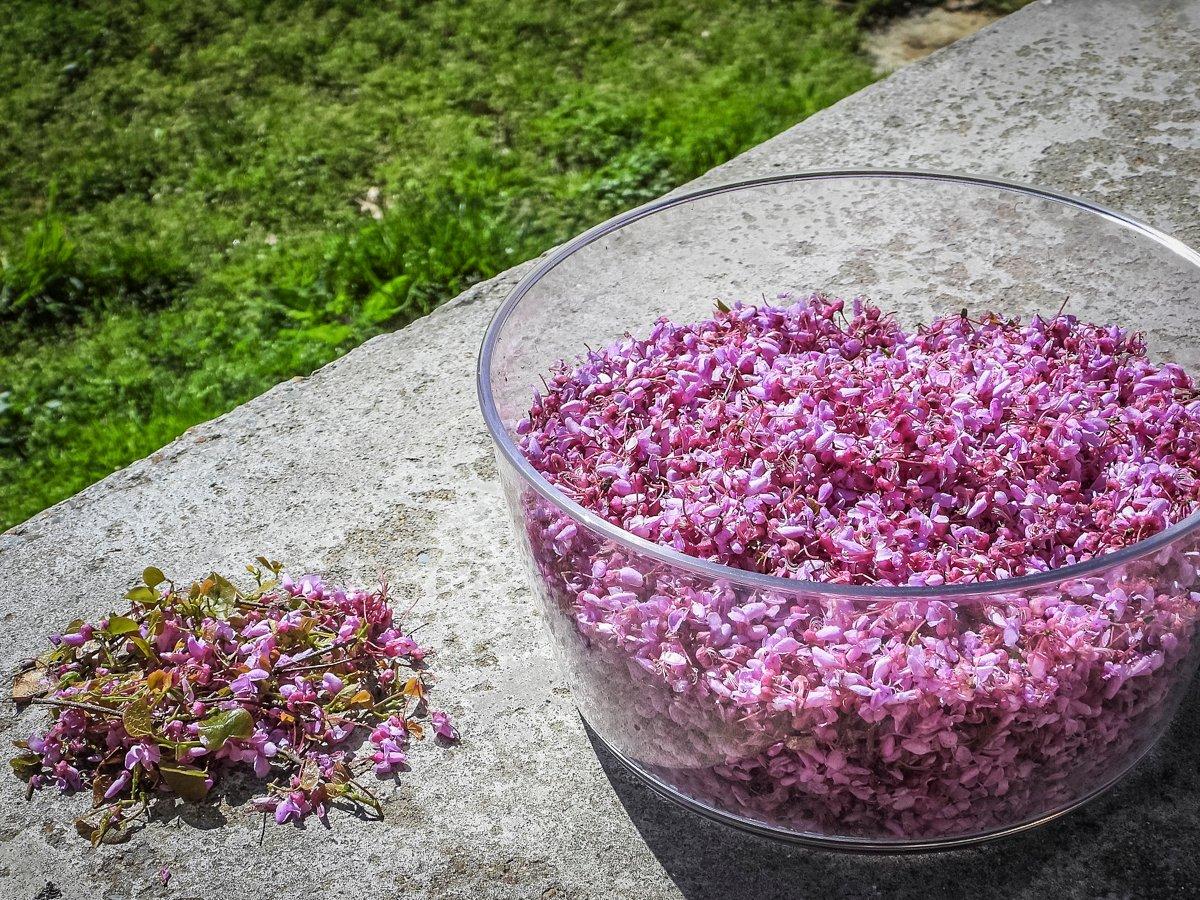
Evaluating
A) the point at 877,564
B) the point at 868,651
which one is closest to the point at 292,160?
the point at 877,564

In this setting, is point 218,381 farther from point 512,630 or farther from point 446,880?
point 446,880

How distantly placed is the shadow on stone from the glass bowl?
0.05 m

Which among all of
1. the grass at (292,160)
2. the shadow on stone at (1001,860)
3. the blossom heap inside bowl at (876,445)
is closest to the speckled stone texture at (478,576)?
the shadow on stone at (1001,860)

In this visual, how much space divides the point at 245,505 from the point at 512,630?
0.54 metres

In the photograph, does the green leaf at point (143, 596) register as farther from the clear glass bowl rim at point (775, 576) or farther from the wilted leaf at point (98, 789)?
the clear glass bowl rim at point (775, 576)

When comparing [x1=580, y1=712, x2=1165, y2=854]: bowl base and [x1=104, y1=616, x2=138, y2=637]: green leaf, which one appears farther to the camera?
[x1=104, y1=616, x2=138, y2=637]: green leaf

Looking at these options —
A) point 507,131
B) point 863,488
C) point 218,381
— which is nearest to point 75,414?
point 218,381

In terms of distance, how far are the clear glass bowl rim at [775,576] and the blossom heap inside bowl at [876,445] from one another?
0.35ft

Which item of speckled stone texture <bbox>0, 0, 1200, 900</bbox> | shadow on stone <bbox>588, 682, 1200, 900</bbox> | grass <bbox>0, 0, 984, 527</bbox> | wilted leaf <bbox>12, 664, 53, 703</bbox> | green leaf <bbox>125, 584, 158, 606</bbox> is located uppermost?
green leaf <bbox>125, 584, 158, 606</bbox>

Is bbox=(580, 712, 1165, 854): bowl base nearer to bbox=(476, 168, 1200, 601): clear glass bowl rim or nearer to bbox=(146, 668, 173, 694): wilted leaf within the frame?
bbox=(476, 168, 1200, 601): clear glass bowl rim

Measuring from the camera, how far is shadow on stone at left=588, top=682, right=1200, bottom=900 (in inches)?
49.7

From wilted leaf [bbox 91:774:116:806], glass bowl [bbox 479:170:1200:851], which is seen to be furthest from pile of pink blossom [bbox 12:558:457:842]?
glass bowl [bbox 479:170:1200:851]

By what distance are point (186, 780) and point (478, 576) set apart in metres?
0.51

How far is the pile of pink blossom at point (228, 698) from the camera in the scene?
4.67 ft
